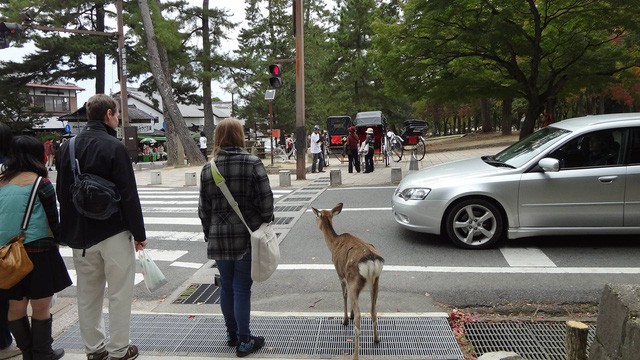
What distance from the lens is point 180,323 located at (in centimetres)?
435

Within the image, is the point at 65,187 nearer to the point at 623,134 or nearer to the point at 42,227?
the point at 42,227

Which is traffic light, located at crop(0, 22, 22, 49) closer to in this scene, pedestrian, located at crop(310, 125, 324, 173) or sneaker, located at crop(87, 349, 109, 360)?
pedestrian, located at crop(310, 125, 324, 173)

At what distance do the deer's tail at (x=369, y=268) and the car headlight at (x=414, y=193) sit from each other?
312cm

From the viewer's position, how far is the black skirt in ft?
11.0

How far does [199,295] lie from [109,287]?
2.04m

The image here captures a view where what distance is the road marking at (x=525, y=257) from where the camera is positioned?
A: 576cm

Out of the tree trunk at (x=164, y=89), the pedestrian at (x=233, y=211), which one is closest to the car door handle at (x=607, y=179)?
the pedestrian at (x=233, y=211)

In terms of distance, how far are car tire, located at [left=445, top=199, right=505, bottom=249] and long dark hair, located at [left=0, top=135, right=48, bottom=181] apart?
4856 mm

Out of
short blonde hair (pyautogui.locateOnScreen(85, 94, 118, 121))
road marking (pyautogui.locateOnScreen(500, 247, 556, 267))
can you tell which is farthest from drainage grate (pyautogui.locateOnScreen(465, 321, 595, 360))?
short blonde hair (pyautogui.locateOnScreen(85, 94, 118, 121))

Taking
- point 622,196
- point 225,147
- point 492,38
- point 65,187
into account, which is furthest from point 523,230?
point 492,38

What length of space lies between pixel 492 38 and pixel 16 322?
1255 cm

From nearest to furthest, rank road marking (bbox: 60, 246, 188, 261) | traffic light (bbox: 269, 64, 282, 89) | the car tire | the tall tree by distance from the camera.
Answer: the car tire < road marking (bbox: 60, 246, 188, 261) < the tall tree < traffic light (bbox: 269, 64, 282, 89)

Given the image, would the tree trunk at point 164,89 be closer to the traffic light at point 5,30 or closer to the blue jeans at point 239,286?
the traffic light at point 5,30

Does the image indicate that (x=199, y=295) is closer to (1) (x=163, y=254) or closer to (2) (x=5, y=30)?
(1) (x=163, y=254)
